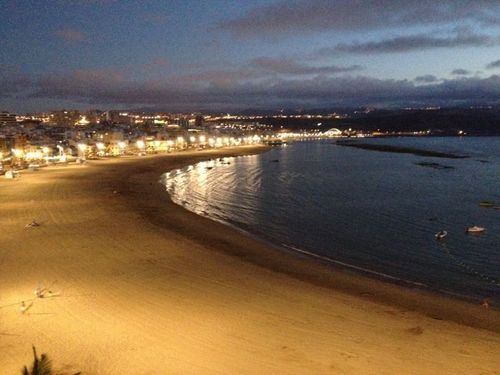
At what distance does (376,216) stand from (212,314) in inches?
685

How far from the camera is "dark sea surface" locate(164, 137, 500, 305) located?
1573 centimetres

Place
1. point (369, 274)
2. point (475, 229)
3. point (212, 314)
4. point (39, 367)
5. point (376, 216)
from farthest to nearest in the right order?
point (376, 216) → point (475, 229) → point (369, 274) → point (212, 314) → point (39, 367)

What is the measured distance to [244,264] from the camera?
14.5m

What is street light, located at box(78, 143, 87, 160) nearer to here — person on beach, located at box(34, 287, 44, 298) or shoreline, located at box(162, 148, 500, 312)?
shoreline, located at box(162, 148, 500, 312)

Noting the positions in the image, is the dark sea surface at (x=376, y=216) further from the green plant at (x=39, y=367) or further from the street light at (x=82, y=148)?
the street light at (x=82, y=148)

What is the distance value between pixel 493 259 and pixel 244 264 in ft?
31.2

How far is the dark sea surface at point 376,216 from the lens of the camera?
15727 mm

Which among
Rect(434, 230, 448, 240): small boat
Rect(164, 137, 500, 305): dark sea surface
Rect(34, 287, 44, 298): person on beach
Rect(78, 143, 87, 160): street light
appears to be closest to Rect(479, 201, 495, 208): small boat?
Rect(164, 137, 500, 305): dark sea surface

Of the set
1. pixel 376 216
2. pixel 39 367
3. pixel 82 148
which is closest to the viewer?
pixel 39 367

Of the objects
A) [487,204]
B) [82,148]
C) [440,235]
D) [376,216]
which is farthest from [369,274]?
[82,148]

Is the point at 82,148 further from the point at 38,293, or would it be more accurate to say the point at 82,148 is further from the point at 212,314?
the point at 212,314

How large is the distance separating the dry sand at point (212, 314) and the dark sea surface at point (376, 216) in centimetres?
228

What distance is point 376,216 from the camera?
25516 mm

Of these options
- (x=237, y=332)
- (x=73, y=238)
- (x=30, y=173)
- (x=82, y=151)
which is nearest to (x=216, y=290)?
(x=237, y=332)
